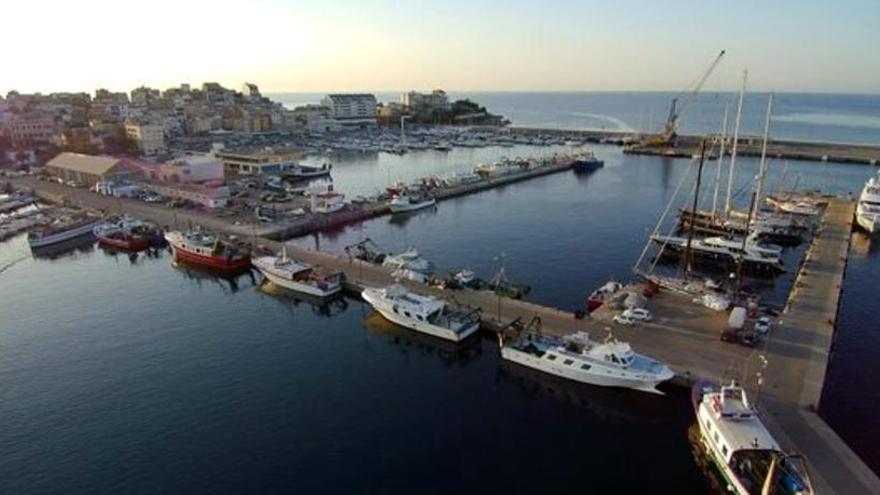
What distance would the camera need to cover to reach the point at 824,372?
32.1m

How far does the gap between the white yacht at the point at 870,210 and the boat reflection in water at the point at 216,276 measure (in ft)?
223

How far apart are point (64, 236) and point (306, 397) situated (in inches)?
1992

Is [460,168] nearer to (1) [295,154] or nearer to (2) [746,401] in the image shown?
(1) [295,154]

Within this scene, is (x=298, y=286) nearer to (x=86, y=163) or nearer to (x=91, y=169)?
(x=91, y=169)

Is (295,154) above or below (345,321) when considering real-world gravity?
above

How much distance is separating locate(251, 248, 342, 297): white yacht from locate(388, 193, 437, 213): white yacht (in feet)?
90.2

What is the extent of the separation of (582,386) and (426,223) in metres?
43.6

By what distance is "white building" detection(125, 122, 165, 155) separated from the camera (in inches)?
5330

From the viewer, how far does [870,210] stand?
66438mm

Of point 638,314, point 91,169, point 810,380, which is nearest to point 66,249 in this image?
point 91,169

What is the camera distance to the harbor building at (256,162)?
108688mm

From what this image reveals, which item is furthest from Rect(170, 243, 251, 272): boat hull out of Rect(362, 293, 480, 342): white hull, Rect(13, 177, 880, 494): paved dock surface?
Rect(362, 293, 480, 342): white hull

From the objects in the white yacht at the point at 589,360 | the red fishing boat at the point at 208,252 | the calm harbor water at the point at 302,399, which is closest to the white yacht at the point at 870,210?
the calm harbor water at the point at 302,399

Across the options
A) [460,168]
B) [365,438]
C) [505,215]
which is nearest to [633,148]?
[460,168]
